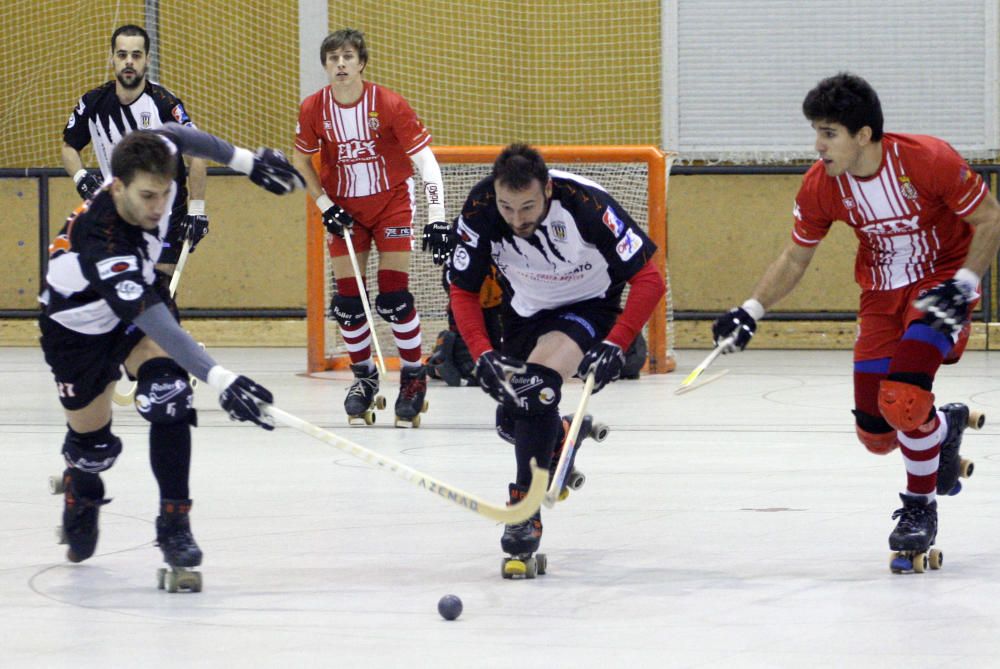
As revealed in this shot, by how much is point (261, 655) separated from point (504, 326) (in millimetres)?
1715

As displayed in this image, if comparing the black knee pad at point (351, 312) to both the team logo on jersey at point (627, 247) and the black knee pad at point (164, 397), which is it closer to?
the team logo on jersey at point (627, 247)

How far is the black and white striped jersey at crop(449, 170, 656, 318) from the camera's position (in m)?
4.11

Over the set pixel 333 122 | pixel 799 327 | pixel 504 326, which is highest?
pixel 333 122

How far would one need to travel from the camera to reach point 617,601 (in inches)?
136

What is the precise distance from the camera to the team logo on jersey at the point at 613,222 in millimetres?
4121

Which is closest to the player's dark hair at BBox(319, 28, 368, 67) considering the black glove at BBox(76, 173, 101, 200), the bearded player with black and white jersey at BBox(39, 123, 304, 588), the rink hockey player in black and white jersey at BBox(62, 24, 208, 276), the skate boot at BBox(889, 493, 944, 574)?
the rink hockey player in black and white jersey at BBox(62, 24, 208, 276)

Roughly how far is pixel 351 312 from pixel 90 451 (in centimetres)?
336

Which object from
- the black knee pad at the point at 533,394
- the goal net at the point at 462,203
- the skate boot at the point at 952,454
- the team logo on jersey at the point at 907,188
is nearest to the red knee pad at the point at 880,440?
the skate boot at the point at 952,454

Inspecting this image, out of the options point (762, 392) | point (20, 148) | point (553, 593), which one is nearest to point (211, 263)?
point (20, 148)

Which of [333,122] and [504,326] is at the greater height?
[333,122]

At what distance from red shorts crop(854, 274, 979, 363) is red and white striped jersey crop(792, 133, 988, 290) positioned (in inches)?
0.9

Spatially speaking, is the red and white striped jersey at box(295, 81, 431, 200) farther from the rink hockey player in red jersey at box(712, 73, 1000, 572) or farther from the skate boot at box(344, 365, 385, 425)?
the rink hockey player in red jersey at box(712, 73, 1000, 572)

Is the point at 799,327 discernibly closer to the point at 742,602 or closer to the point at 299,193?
the point at 299,193

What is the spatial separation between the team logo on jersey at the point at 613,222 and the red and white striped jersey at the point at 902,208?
1.63ft
